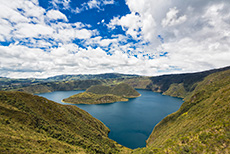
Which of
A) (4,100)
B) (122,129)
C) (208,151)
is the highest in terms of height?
(4,100)

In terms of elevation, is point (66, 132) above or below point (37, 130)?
below

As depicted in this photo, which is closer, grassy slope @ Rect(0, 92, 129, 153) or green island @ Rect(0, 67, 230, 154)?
green island @ Rect(0, 67, 230, 154)

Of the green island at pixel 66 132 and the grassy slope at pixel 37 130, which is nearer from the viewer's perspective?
the green island at pixel 66 132

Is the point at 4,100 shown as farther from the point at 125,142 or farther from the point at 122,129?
the point at 122,129

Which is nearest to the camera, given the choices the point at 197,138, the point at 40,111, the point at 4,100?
the point at 197,138

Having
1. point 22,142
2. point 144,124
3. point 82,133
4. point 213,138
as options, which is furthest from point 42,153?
point 144,124

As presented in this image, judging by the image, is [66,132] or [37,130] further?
[66,132]

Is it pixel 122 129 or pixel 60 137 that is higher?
pixel 60 137

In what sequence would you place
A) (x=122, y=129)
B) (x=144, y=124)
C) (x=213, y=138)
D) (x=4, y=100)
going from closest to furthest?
(x=213, y=138) → (x=4, y=100) → (x=122, y=129) → (x=144, y=124)
